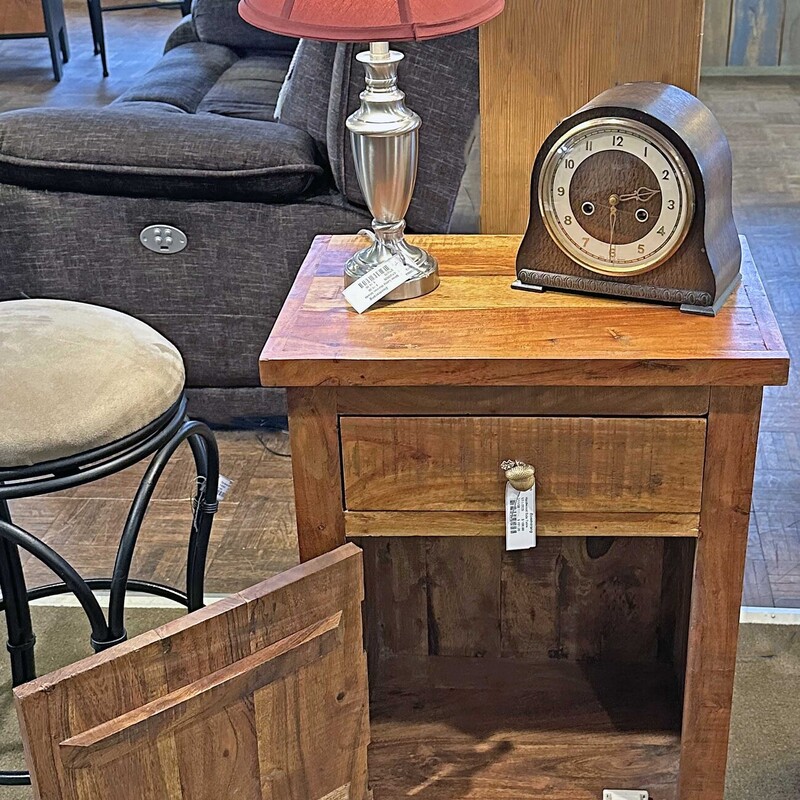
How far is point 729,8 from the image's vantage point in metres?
5.16

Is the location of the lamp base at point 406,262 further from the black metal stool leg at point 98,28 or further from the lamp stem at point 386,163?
the black metal stool leg at point 98,28

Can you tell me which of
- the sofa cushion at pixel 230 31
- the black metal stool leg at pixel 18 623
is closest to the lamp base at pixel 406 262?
the black metal stool leg at pixel 18 623

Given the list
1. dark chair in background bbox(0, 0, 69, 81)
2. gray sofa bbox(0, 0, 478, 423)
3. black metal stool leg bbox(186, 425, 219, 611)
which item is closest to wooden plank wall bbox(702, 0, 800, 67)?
dark chair in background bbox(0, 0, 69, 81)

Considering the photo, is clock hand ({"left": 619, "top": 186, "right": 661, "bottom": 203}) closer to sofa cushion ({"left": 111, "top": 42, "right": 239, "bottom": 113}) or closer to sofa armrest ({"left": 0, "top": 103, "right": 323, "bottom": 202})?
sofa armrest ({"left": 0, "top": 103, "right": 323, "bottom": 202})

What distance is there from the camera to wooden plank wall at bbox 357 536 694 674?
151cm

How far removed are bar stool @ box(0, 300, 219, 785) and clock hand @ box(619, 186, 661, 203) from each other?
21.0 inches

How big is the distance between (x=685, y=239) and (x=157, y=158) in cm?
125

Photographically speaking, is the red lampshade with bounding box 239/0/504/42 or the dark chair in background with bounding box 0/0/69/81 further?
the dark chair in background with bounding box 0/0/69/81

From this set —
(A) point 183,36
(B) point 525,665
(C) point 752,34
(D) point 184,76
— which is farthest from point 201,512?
(C) point 752,34

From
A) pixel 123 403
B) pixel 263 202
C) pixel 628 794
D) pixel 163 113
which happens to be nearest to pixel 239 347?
pixel 263 202

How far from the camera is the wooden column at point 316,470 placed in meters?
1.15

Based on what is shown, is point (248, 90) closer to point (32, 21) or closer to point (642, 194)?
point (642, 194)

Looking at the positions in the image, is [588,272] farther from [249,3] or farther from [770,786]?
[770,786]

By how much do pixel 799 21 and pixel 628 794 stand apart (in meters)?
4.61
